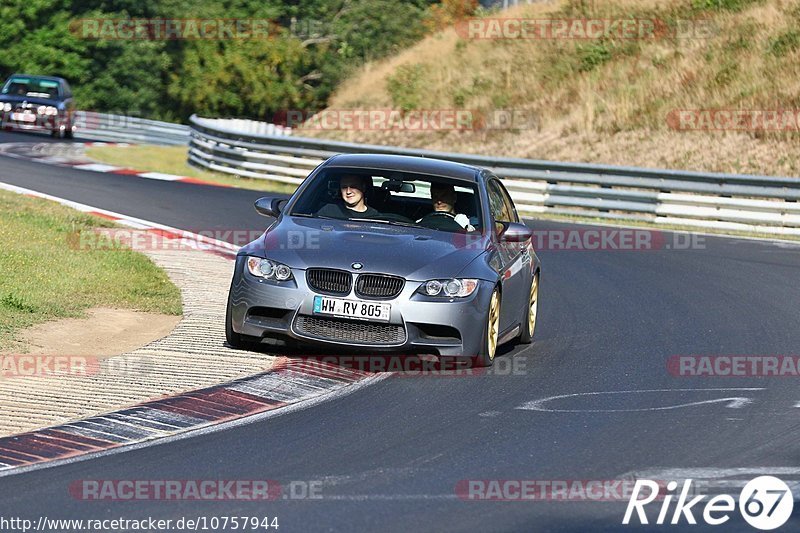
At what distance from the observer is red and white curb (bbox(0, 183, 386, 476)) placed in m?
7.59

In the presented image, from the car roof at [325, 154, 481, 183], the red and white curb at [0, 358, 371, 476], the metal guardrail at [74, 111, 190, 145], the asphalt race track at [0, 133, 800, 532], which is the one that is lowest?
the metal guardrail at [74, 111, 190, 145]

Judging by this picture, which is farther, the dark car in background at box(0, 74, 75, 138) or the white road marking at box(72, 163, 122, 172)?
the dark car in background at box(0, 74, 75, 138)

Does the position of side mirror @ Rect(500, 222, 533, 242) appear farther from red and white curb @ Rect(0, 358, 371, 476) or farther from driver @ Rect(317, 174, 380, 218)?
red and white curb @ Rect(0, 358, 371, 476)

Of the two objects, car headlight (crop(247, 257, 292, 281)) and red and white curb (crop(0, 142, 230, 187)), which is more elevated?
car headlight (crop(247, 257, 292, 281))

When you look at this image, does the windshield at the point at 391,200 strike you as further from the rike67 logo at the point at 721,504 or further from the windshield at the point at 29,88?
the windshield at the point at 29,88

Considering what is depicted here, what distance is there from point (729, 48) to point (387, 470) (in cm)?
3241

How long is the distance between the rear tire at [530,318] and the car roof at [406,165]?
1168 mm

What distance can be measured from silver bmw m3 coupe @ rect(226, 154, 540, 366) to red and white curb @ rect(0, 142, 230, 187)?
54.1 ft

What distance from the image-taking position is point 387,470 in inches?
289

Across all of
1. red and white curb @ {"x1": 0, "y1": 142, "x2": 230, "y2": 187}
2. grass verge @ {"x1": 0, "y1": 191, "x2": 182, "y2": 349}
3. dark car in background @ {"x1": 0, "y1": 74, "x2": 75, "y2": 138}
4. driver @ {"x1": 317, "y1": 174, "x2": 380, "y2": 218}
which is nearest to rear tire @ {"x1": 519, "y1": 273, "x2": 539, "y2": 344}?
driver @ {"x1": 317, "y1": 174, "x2": 380, "y2": 218}

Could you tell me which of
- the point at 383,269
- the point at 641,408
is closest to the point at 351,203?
the point at 383,269

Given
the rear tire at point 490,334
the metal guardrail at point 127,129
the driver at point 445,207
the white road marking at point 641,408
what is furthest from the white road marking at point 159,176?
the metal guardrail at point 127,129

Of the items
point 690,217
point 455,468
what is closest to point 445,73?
point 690,217

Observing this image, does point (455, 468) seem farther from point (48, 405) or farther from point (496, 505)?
point (48, 405)
